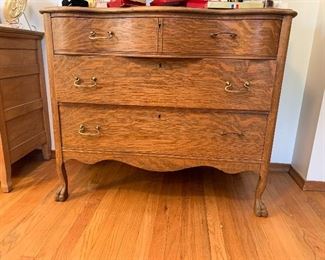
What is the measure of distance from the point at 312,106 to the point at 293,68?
0.23 m

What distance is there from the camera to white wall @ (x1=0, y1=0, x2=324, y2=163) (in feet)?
4.51

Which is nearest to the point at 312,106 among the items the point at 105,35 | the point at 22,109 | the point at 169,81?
the point at 169,81

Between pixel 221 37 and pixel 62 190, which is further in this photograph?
pixel 62 190

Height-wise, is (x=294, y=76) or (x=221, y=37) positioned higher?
(x=221, y=37)

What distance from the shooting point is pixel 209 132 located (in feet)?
3.62

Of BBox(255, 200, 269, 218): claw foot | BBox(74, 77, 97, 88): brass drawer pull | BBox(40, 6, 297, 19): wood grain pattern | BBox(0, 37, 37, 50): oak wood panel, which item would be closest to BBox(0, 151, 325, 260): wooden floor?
BBox(255, 200, 269, 218): claw foot

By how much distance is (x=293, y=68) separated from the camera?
4.80 feet

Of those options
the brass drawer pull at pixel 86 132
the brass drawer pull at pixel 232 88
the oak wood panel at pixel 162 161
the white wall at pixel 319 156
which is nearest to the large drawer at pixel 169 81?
the brass drawer pull at pixel 232 88

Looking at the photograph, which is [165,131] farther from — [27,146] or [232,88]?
[27,146]

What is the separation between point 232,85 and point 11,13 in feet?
3.93

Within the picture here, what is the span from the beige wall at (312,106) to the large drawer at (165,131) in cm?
47

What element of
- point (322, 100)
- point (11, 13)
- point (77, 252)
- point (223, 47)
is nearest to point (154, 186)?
point (77, 252)

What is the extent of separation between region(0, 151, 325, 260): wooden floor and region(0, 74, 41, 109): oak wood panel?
1.38 feet

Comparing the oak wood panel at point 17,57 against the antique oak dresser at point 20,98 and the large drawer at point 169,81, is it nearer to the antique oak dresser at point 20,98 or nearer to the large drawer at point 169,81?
the antique oak dresser at point 20,98
